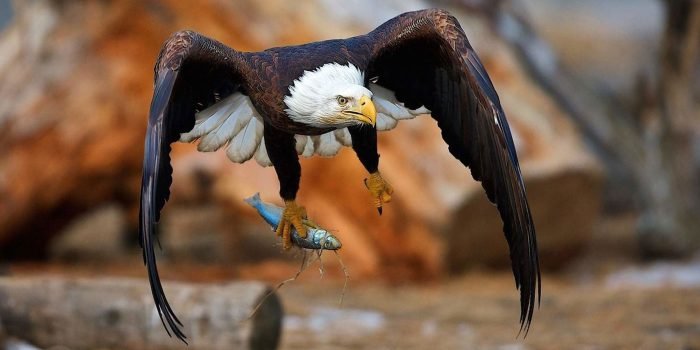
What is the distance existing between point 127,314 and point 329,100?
1.55 m

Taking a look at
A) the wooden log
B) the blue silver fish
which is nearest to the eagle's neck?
the blue silver fish

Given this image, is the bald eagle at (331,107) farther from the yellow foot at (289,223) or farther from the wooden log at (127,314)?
the wooden log at (127,314)

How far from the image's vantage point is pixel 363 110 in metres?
3.07

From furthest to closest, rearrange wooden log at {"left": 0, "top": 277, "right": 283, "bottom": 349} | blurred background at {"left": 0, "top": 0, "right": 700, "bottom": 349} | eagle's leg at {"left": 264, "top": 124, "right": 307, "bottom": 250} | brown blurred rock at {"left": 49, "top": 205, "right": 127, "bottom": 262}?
brown blurred rock at {"left": 49, "top": 205, "right": 127, "bottom": 262}
blurred background at {"left": 0, "top": 0, "right": 700, "bottom": 349}
wooden log at {"left": 0, "top": 277, "right": 283, "bottom": 349}
eagle's leg at {"left": 264, "top": 124, "right": 307, "bottom": 250}

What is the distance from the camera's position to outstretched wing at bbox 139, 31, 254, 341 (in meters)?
2.88

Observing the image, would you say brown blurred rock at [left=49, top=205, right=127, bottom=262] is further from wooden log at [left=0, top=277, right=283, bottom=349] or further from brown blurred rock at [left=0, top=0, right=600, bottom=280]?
wooden log at [left=0, top=277, right=283, bottom=349]

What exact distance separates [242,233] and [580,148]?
327 cm

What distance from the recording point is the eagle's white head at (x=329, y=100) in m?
3.08

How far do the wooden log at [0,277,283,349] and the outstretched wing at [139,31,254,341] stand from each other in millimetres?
776

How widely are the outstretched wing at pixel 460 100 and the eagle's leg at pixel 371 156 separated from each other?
20 centimetres

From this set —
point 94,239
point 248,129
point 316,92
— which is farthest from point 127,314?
point 94,239

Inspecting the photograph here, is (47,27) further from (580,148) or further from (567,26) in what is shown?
(567,26)

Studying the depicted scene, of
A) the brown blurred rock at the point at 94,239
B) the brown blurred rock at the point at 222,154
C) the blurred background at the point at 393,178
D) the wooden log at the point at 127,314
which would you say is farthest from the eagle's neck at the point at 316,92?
the brown blurred rock at the point at 94,239

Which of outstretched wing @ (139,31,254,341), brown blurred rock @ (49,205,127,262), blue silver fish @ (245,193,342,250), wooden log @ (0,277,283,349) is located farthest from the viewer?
brown blurred rock @ (49,205,127,262)
